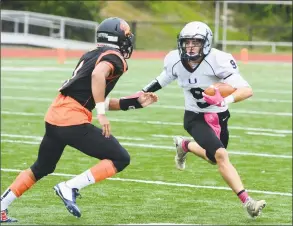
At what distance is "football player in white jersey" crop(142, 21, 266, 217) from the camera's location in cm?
734

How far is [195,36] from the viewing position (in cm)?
732

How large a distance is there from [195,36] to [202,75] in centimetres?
45

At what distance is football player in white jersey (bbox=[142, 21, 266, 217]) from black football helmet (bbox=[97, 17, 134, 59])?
0.55m

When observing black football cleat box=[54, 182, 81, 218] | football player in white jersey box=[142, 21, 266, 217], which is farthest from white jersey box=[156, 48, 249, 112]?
black football cleat box=[54, 182, 81, 218]

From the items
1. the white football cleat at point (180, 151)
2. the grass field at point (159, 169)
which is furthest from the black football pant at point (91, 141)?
the white football cleat at point (180, 151)

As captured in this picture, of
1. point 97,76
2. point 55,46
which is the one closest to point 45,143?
point 97,76

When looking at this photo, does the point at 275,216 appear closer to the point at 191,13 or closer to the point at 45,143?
→ the point at 45,143

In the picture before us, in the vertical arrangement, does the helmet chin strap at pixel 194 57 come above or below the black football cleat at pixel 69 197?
above

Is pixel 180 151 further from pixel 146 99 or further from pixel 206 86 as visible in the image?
pixel 146 99

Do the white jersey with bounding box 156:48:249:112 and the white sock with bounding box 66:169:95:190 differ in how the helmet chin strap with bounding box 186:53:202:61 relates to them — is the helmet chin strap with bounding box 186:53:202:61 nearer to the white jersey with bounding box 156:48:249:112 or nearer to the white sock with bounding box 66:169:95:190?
the white jersey with bounding box 156:48:249:112

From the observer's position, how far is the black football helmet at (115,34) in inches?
274

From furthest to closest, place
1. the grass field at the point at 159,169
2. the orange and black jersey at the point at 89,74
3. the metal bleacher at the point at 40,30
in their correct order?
the metal bleacher at the point at 40,30 < the grass field at the point at 159,169 < the orange and black jersey at the point at 89,74

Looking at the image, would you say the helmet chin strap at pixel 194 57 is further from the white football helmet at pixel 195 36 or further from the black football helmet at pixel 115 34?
the black football helmet at pixel 115 34

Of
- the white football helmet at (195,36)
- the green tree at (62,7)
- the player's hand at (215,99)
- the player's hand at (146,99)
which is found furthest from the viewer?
the green tree at (62,7)
